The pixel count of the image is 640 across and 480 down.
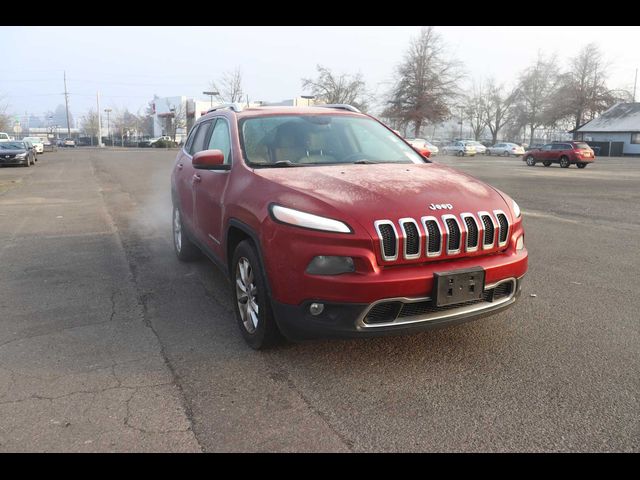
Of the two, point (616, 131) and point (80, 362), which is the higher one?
point (616, 131)

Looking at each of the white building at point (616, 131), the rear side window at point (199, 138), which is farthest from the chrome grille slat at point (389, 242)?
the white building at point (616, 131)

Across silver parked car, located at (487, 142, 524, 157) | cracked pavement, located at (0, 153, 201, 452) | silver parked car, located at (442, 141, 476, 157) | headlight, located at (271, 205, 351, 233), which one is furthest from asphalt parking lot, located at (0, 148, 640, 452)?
silver parked car, located at (487, 142, 524, 157)

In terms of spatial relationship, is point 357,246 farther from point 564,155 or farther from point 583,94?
point 583,94

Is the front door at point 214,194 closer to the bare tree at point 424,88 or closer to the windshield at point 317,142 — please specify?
the windshield at point 317,142

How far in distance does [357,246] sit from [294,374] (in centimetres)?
97

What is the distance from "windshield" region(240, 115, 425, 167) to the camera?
439 centimetres

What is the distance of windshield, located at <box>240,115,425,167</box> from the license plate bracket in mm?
1614

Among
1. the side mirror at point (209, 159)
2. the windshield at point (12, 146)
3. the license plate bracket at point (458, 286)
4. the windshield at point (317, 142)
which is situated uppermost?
the windshield at point (317, 142)

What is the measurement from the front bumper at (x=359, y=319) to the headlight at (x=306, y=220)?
17.6 inches

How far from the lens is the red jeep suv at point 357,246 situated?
123 inches

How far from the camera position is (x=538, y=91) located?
6756cm

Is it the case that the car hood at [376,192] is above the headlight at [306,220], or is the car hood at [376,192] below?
above

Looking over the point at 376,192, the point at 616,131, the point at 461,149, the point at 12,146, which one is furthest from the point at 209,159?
the point at 616,131

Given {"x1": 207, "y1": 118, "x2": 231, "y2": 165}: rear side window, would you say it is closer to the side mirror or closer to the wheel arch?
the side mirror
